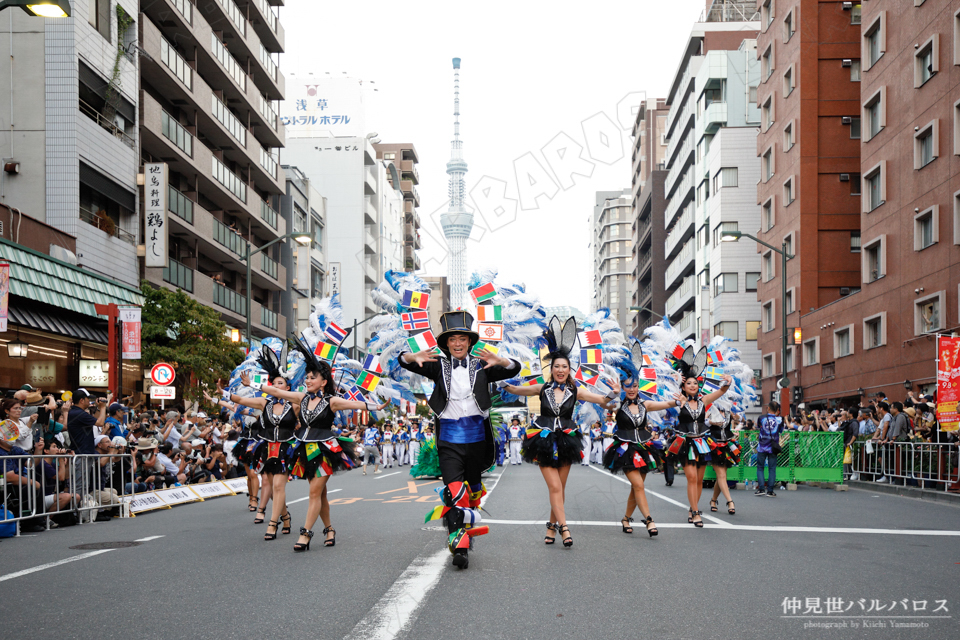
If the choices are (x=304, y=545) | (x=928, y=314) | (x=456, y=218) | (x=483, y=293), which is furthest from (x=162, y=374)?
(x=456, y=218)

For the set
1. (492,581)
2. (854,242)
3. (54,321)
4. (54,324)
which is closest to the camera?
(492,581)

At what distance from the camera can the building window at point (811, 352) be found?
38.4 m

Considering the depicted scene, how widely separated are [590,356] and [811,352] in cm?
3071

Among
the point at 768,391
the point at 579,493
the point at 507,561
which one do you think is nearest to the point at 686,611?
the point at 507,561

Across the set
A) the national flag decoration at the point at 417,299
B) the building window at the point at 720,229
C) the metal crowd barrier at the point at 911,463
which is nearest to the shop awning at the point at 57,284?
the national flag decoration at the point at 417,299

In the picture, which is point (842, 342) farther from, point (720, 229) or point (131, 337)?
point (131, 337)

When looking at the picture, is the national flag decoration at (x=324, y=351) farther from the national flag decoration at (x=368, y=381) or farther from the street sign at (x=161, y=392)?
the street sign at (x=161, y=392)

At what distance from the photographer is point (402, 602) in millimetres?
5969

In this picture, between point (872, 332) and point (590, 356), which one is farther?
point (872, 332)

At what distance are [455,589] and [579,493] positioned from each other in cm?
1109

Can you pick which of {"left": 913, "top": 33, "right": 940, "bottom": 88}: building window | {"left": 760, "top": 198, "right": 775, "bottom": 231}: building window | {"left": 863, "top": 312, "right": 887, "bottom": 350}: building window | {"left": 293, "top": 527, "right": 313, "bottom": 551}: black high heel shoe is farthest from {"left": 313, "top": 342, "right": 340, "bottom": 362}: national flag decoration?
{"left": 760, "top": 198, "right": 775, "bottom": 231}: building window

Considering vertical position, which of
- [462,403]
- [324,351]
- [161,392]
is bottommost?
[161,392]

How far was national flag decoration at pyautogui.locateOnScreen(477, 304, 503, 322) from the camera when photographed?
10992 mm

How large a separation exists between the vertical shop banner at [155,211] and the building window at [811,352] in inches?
997
